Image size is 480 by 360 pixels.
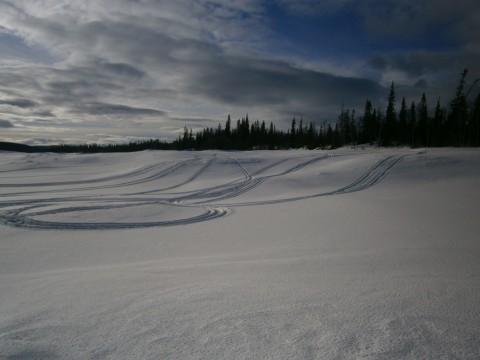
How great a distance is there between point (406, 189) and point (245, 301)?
1577cm

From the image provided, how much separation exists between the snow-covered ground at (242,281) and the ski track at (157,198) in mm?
165

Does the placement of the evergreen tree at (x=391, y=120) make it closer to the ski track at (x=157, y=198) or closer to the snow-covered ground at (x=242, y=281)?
the ski track at (x=157, y=198)

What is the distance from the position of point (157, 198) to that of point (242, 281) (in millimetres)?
12018

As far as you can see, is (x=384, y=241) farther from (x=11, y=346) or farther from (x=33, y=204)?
(x=33, y=204)

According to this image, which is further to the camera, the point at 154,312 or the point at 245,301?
the point at 245,301

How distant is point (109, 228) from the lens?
8742 mm

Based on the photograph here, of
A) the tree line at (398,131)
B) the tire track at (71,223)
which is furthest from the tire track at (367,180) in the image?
the tree line at (398,131)

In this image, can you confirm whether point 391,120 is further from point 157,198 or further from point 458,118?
point 157,198

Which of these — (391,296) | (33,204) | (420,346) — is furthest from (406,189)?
(33,204)

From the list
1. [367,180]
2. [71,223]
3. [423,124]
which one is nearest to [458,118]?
[423,124]

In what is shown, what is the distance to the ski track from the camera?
9.33 meters

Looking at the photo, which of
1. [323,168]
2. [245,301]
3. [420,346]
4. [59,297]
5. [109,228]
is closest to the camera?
[420,346]

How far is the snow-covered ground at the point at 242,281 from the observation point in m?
2.45

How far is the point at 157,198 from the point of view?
15.2 m
